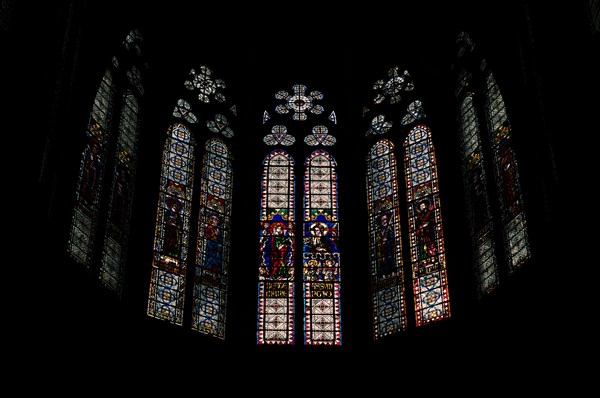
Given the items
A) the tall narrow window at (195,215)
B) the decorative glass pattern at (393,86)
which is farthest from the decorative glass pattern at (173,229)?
the decorative glass pattern at (393,86)

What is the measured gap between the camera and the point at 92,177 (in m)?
22.0

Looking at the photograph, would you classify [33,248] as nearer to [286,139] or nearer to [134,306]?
[134,306]

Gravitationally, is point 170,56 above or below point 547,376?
above

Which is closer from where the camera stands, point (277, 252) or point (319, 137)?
point (277, 252)

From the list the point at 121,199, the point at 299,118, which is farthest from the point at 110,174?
the point at 299,118

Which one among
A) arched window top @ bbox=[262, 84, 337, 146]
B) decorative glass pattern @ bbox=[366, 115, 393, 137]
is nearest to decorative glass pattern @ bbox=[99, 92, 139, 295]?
arched window top @ bbox=[262, 84, 337, 146]

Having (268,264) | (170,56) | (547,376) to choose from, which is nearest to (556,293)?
(547,376)

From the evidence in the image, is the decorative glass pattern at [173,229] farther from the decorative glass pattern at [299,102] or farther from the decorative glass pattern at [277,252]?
the decorative glass pattern at [299,102]

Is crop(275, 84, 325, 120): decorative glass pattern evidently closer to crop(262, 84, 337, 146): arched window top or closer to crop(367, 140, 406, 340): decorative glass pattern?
crop(262, 84, 337, 146): arched window top

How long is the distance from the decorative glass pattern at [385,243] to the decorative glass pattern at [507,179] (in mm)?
2375

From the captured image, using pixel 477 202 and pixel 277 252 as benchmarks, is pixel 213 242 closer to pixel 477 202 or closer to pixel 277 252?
pixel 277 252

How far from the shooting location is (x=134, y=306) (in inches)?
854

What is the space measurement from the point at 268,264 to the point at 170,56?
4.98 metres

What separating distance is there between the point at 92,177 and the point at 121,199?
2.89 feet
